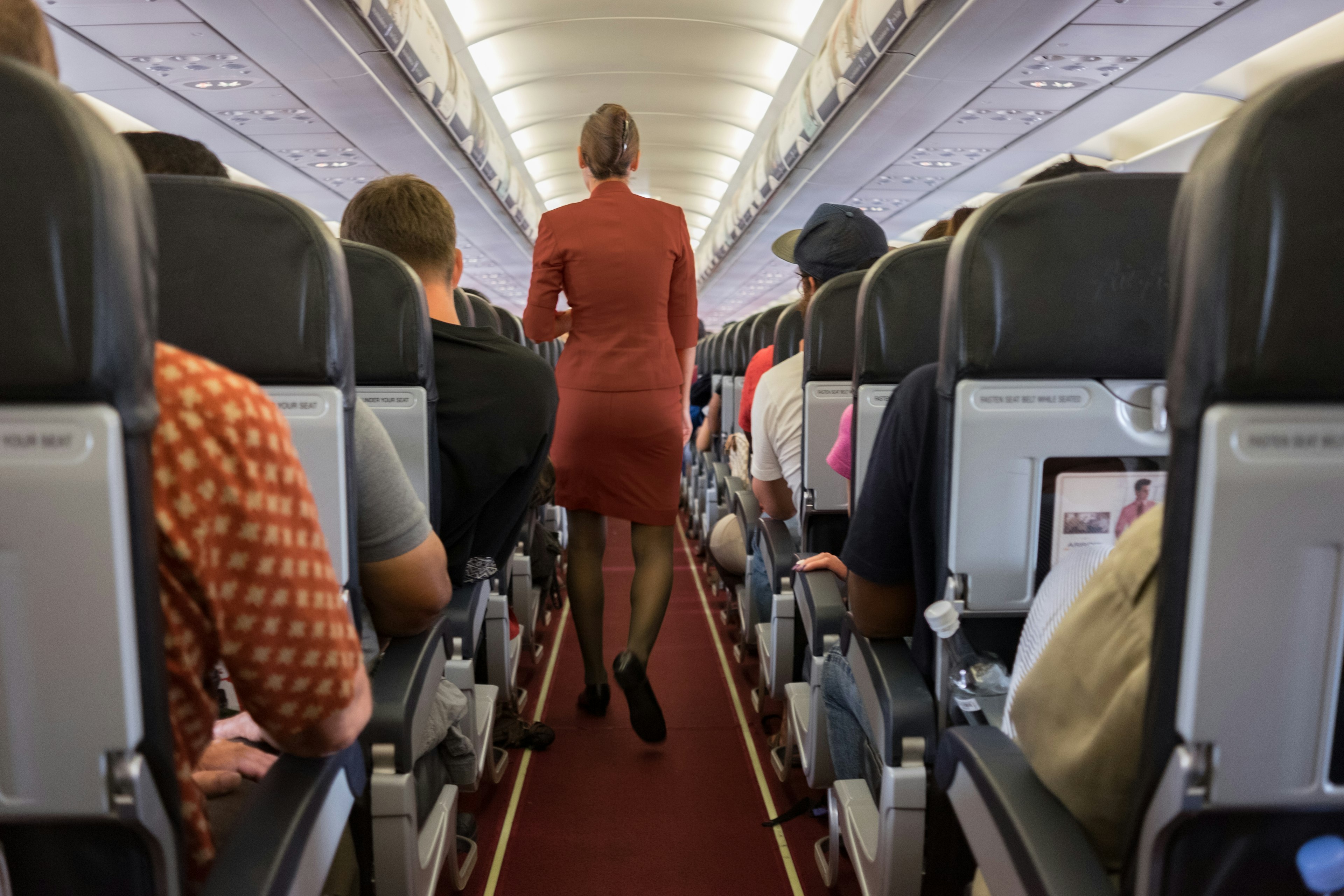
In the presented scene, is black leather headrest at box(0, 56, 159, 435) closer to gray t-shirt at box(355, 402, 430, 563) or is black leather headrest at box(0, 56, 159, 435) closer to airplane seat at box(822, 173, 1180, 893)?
gray t-shirt at box(355, 402, 430, 563)

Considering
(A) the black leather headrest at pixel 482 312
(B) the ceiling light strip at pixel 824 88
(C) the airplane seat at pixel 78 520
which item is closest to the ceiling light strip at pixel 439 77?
(A) the black leather headrest at pixel 482 312

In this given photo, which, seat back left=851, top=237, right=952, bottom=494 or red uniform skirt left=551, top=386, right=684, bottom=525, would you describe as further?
red uniform skirt left=551, top=386, right=684, bottom=525

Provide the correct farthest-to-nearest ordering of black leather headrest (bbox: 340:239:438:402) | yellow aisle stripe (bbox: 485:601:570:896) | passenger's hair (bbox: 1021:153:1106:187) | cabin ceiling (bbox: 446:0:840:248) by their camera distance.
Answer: cabin ceiling (bbox: 446:0:840:248)
yellow aisle stripe (bbox: 485:601:570:896)
black leather headrest (bbox: 340:239:438:402)
passenger's hair (bbox: 1021:153:1106:187)

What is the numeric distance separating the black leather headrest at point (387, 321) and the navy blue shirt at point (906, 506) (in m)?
0.99

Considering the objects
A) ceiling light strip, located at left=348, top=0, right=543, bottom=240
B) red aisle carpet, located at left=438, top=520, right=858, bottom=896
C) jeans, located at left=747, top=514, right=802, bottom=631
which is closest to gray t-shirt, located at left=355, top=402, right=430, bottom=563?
red aisle carpet, located at left=438, top=520, right=858, bottom=896

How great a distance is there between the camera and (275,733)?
1.00 meters

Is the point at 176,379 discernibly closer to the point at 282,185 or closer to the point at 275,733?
the point at 275,733

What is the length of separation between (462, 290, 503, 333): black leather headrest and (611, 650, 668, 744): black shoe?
154 cm

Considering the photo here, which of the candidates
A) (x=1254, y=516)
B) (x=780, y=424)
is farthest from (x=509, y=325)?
(x=1254, y=516)

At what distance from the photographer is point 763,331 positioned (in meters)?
5.08

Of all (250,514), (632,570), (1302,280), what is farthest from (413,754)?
(632,570)

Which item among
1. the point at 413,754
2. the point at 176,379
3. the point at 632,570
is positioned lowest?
the point at 632,570

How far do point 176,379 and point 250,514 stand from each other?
0.15 m

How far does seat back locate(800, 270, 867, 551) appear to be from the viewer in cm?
257
